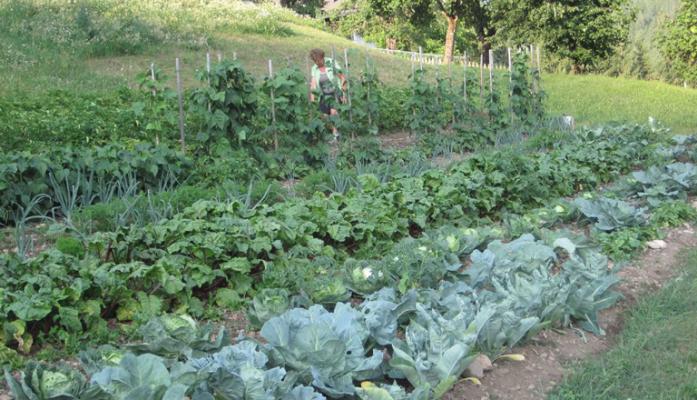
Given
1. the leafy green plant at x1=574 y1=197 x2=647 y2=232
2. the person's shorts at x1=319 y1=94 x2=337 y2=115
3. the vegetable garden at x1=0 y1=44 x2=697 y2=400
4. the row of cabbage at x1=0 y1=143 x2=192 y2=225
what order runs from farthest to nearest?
1. the person's shorts at x1=319 y1=94 x2=337 y2=115
2. the leafy green plant at x1=574 y1=197 x2=647 y2=232
3. the row of cabbage at x1=0 y1=143 x2=192 y2=225
4. the vegetable garden at x1=0 y1=44 x2=697 y2=400

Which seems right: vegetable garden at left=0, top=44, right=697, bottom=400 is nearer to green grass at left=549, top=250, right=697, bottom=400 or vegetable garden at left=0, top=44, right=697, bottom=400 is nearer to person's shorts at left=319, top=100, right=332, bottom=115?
green grass at left=549, top=250, right=697, bottom=400

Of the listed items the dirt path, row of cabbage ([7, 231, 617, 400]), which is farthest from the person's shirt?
row of cabbage ([7, 231, 617, 400])

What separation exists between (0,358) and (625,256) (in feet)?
14.8

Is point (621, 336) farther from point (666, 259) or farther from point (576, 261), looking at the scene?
point (666, 259)

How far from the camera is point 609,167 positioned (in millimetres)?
8953

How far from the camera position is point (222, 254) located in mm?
4586

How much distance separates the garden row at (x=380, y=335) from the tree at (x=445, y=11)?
72.7 ft

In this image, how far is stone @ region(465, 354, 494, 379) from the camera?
351 cm

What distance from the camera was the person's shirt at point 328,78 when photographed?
31.2ft

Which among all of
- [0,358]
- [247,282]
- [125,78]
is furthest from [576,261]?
[125,78]

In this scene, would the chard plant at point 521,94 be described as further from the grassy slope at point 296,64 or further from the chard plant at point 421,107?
the grassy slope at point 296,64

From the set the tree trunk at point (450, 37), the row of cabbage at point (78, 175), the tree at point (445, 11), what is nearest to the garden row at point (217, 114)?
the row of cabbage at point (78, 175)

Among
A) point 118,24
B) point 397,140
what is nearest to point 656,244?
point 397,140

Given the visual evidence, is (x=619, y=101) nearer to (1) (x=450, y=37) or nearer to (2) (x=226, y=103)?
(1) (x=450, y=37)
